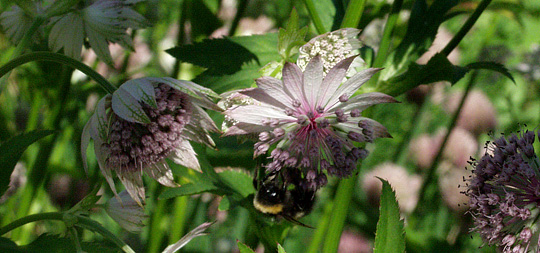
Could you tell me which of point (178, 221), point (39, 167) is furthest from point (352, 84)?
point (39, 167)

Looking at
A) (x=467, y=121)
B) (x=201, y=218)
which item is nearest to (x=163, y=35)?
(x=201, y=218)

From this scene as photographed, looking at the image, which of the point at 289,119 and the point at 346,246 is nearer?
the point at 289,119

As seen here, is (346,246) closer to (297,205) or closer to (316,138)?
(297,205)

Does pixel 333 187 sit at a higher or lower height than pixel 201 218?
higher

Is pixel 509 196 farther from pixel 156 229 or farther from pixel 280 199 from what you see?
pixel 156 229

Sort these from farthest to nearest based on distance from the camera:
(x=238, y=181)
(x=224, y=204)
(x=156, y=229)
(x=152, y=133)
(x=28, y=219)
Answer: (x=156, y=229) < (x=238, y=181) < (x=224, y=204) < (x=152, y=133) < (x=28, y=219)

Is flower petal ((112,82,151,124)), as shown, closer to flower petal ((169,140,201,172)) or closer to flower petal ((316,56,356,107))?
flower petal ((169,140,201,172))
